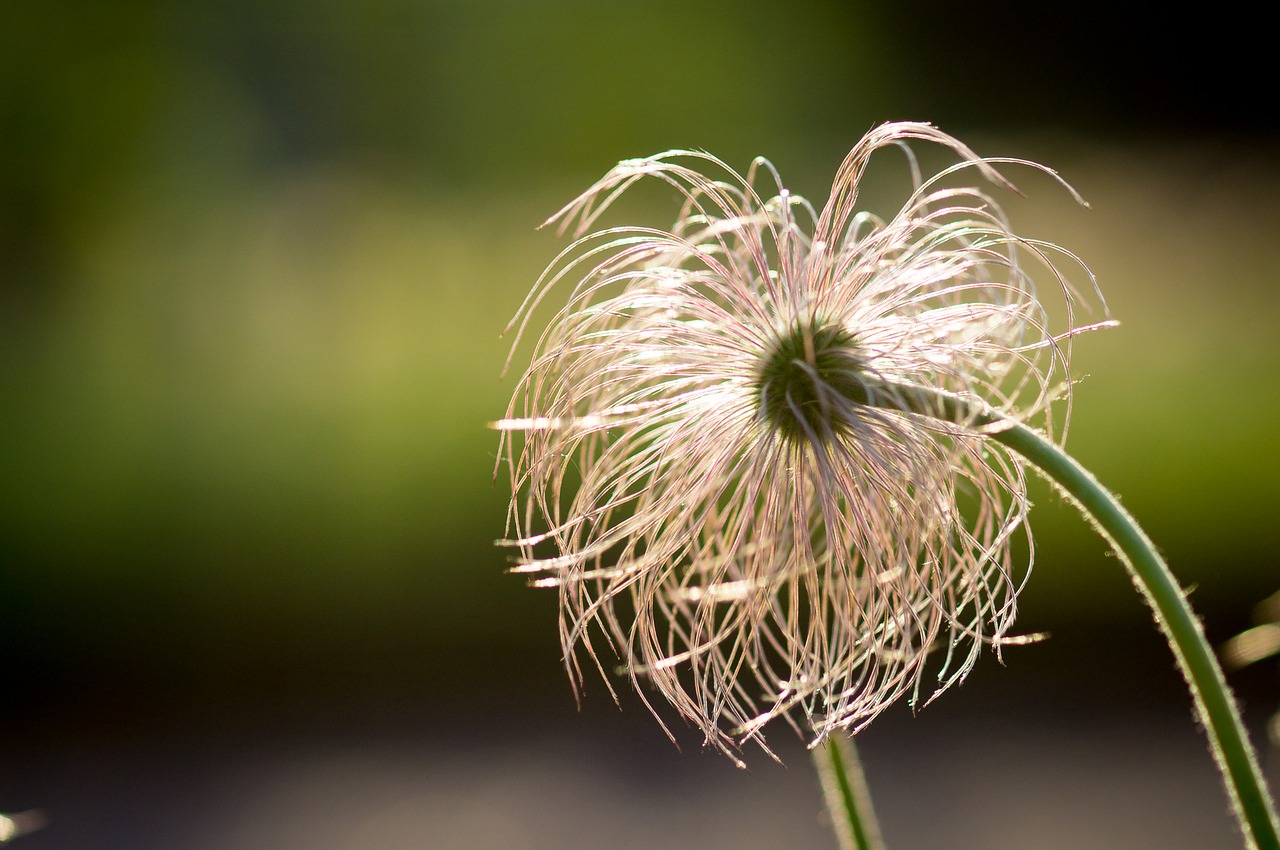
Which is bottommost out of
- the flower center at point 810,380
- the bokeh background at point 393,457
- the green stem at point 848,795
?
the green stem at point 848,795

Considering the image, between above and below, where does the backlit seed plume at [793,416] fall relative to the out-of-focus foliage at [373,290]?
below

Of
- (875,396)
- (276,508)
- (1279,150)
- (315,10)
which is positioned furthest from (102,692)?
(1279,150)

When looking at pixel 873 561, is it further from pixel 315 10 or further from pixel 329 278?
pixel 315 10

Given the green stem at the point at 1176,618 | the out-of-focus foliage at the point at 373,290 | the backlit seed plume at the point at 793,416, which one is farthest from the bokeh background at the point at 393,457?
the green stem at the point at 1176,618

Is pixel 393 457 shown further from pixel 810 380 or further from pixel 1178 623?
pixel 1178 623

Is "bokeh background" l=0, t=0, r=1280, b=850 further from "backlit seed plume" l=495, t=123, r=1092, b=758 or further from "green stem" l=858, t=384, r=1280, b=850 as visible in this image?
"green stem" l=858, t=384, r=1280, b=850

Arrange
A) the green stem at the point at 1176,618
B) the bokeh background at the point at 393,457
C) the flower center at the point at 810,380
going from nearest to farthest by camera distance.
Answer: the green stem at the point at 1176,618 → the flower center at the point at 810,380 → the bokeh background at the point at 393,457

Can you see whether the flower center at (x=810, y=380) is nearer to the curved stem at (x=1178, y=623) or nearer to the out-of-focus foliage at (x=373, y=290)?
the curved stem at (x=1178, y=623)

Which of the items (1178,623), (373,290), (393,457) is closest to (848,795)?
(1178,623)
